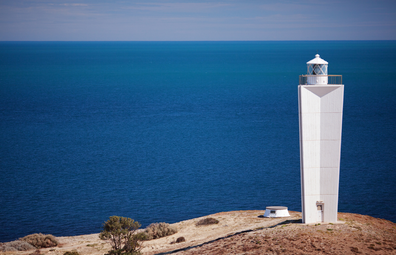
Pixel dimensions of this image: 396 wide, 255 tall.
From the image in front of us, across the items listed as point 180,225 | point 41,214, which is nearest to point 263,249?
point 180,225

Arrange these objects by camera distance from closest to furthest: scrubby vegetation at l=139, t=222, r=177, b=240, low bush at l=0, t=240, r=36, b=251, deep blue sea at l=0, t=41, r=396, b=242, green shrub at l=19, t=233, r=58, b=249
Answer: low bush at l=0, t=240, r=36, b=251 < green shrub at l=19, t=233, r=58, b=249 < scrubby vegetation at l=139, t=222, r=177, b=240 < deep blue sea at l=0, t=41, r=396, b=242

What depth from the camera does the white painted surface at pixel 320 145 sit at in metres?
25.5

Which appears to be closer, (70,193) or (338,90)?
(338,90)

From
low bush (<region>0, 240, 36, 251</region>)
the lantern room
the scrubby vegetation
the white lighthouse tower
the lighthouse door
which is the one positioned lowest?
low bush (<region>0, 240, 36, 251</region>)

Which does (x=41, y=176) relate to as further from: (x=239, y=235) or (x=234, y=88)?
(x=234, y=88)

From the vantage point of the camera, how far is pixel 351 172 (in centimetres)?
5509

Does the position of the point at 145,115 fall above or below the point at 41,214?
above

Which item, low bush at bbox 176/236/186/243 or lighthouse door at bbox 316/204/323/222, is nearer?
lighthouse door at bbox 316/204/323/222

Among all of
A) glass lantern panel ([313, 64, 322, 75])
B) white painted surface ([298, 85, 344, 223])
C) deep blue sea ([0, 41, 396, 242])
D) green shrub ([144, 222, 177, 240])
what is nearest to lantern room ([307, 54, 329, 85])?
glass lantern panel ([313, 64, 322, 75])

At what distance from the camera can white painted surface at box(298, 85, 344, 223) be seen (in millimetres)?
25484

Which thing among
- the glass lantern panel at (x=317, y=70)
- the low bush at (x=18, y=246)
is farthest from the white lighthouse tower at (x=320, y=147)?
the low bush at (x=18, y=246)

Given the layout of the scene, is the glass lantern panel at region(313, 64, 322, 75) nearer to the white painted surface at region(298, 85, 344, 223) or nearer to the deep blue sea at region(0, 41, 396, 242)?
the white painted surface at region(298, 85, 344, 223)

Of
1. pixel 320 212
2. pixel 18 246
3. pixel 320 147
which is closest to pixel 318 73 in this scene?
pixel 320 147

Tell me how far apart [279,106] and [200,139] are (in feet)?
120
